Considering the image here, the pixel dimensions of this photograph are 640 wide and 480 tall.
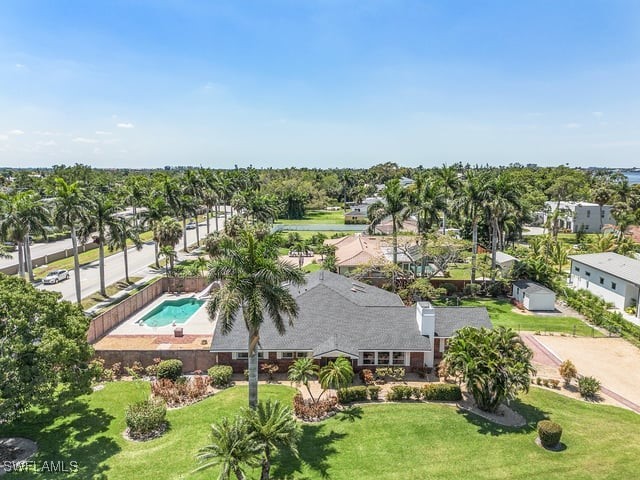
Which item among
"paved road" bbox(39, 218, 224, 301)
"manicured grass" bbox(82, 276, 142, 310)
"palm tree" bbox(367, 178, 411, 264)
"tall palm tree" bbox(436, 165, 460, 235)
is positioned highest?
"tall palm tree" bbox(436, 165, 460, 235)

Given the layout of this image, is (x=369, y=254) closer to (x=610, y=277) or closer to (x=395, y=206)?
(x=395, y=206)

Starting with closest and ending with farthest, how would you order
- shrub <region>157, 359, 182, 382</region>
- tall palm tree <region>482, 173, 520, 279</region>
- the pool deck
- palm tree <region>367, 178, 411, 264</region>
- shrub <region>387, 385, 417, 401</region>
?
1. shrub <region>387, 385, 417, 401</region>
2. shrub <region>157, 359, 182, 382</region>
3. the pool deck
4. tall palm tree <region>482, 173, 520, 279</region>
5. palm tree <region>367, 178, 411, 264</region>

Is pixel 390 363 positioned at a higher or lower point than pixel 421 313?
lower

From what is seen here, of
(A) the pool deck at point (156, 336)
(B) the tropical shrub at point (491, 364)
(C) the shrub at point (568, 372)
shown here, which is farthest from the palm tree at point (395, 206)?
(B) the tropical shrub at point (491, 364)

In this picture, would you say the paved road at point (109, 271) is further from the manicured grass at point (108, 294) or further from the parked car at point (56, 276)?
the manicured grass at point (108, 294)

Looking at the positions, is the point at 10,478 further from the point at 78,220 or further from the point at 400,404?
the point at 78,220

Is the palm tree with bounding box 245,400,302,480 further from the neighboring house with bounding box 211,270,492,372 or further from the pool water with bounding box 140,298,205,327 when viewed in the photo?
the pool water with bounding box 140,298,205,327

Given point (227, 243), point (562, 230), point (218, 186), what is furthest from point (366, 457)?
point (562, 230)

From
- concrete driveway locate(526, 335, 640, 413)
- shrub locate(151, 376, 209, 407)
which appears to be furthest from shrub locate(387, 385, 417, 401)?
concrete driveway locate(526, 335, 640, 413)
